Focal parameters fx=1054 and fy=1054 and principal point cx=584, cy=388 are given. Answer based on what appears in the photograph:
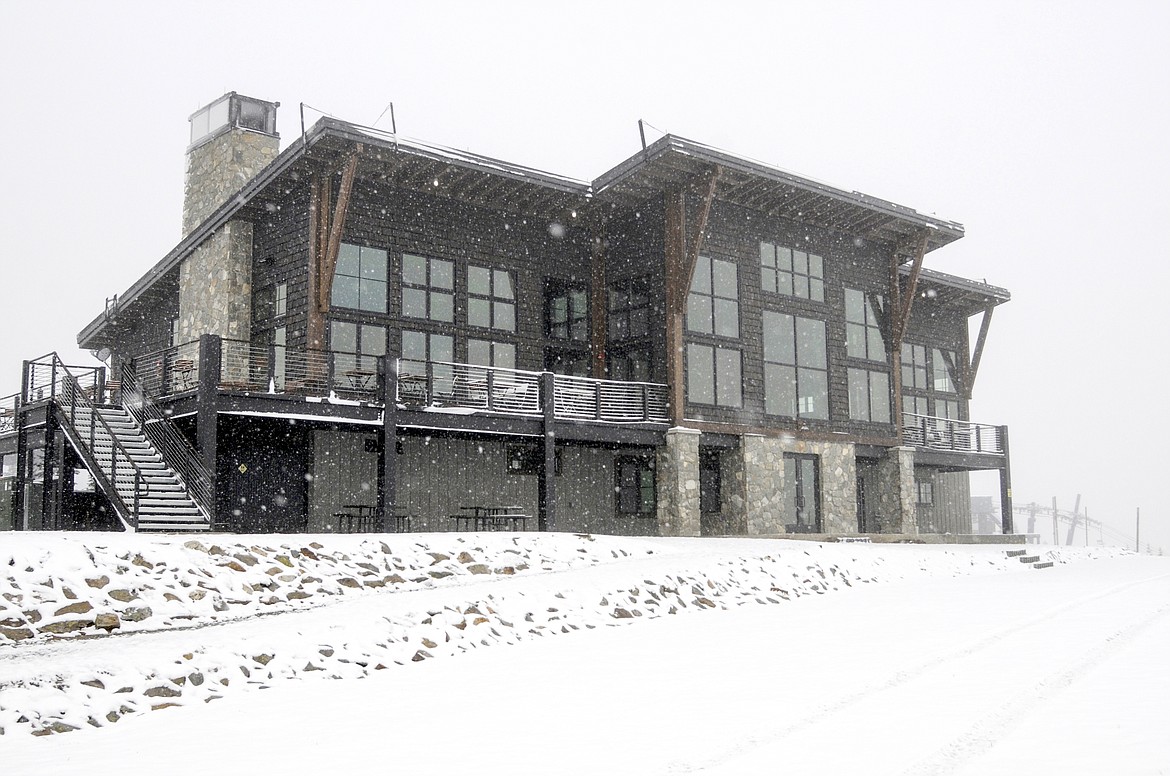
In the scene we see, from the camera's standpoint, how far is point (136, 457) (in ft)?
56.5

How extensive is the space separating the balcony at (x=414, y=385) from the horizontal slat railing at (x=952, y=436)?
10.7 meters

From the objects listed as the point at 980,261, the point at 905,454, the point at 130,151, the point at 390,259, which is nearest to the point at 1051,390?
the point at 980,261

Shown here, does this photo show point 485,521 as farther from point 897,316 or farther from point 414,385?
point 897,316

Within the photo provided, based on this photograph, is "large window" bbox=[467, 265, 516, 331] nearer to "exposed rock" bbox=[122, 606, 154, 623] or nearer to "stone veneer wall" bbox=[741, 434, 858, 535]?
"stone veneer wall" bbox=[741, 434, 858, 535]

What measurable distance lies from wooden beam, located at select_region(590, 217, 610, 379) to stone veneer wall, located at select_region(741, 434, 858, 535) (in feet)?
12.2

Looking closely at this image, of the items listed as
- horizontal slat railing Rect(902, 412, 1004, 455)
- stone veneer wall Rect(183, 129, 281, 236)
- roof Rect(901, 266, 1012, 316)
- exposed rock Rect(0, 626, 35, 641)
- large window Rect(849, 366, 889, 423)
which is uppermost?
stone veneer wall Rect(183, 129, 281, 236)

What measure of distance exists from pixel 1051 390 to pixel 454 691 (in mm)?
167813

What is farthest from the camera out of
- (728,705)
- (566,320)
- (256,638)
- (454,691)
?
(566,320)

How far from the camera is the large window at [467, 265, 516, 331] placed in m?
22.5

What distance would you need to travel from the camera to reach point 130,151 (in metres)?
124

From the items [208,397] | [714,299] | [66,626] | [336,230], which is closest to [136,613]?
[66,626]

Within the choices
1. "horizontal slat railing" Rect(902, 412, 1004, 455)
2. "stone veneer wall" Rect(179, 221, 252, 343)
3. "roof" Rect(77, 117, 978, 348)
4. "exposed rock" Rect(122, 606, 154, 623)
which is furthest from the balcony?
"horizontal slat railing" Rect(902, 412, 1004, 455)

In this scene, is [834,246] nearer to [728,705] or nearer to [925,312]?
[925,312]

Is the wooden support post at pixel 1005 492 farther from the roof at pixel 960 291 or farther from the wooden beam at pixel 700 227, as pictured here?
the wooden beam at pixel 700 227
